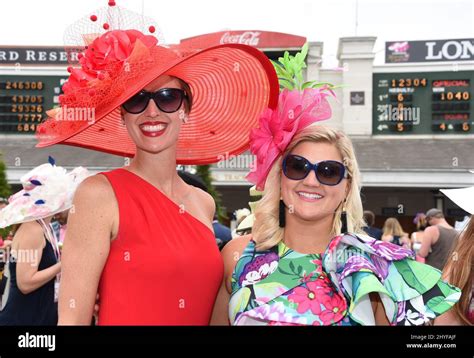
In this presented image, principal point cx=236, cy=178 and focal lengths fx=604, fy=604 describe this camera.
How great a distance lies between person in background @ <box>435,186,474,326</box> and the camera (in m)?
2.41

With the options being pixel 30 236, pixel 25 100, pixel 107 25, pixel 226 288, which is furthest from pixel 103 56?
pixel 25 100

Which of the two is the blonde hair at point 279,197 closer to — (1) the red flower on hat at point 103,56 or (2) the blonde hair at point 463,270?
(2) the blonde hair at point 463,270

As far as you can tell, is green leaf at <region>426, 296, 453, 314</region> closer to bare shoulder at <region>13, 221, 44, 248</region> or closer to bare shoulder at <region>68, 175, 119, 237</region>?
bare shoulder at <region>68, 175, 119, 237</region>

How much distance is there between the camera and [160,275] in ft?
6.85

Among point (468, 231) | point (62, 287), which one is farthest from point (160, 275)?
point (468, 231)

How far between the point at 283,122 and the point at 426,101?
17137mm

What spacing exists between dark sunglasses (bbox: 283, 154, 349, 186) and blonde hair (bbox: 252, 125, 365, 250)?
2.0 inches

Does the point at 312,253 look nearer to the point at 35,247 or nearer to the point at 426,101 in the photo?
the point at 35,247

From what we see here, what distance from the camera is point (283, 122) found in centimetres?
231

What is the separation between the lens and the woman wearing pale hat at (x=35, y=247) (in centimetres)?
364

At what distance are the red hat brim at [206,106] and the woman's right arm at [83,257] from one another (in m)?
0.32

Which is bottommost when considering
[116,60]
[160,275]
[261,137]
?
[160,275]
